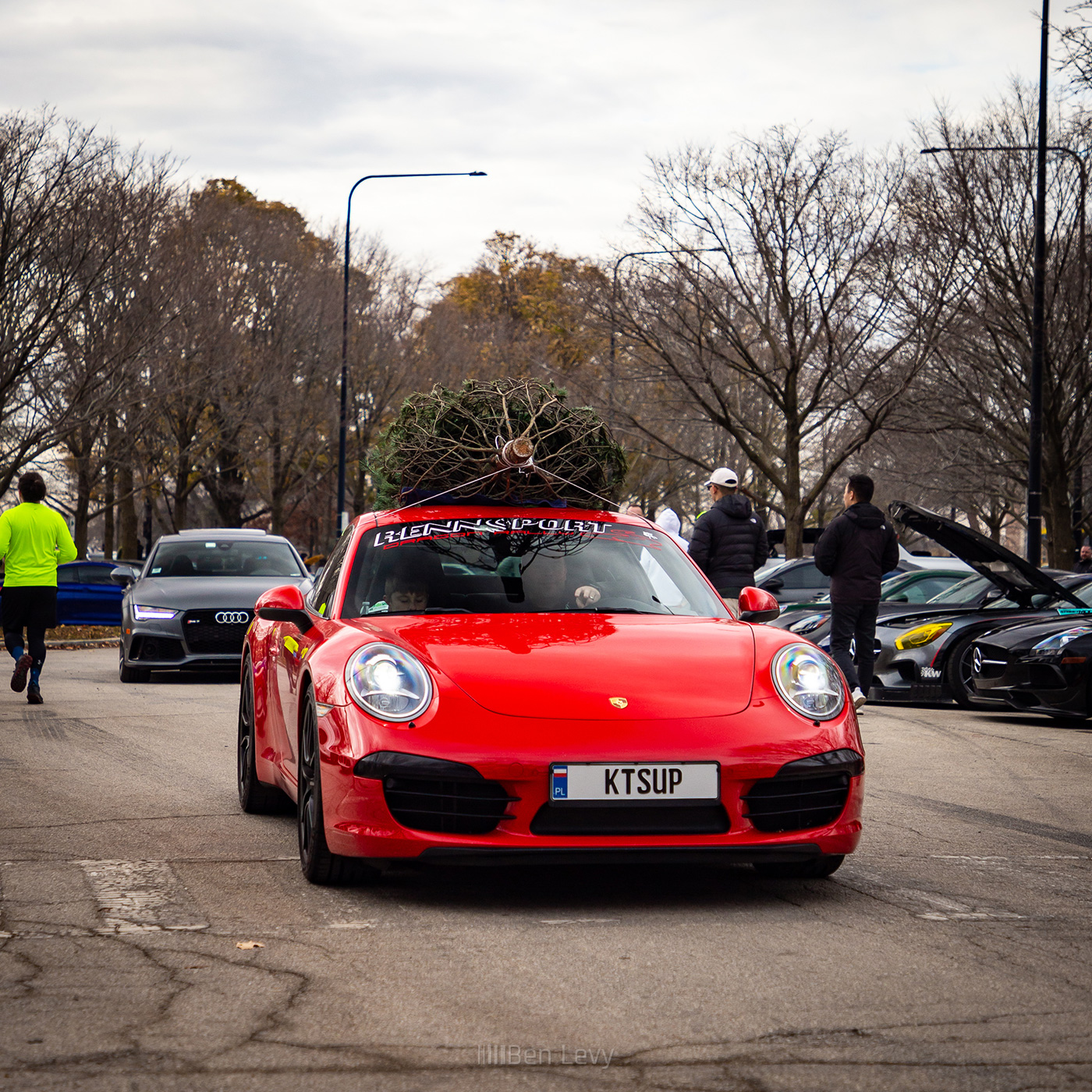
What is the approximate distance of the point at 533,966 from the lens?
4242mm

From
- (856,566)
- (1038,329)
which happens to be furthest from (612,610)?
(1038,329)

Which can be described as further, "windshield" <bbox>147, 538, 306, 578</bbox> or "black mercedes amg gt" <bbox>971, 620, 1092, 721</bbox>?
"windshield" <bbox>147, 538, 306, 578</bbox>

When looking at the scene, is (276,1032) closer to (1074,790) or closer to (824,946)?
(824,946)

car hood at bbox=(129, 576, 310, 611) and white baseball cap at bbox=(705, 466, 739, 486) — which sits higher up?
white baseball cap at bbox=(705, 466, 739, 486)

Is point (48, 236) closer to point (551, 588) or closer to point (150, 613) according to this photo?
point (150, 613)

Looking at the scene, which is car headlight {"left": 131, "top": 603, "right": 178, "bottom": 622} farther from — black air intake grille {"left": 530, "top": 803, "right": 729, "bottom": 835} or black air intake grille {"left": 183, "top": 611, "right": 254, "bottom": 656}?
black air intake grille {"left": 530, "top": 803, "right": 729, "bottom": 835}

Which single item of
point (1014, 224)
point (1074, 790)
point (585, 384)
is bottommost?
point (1074, 790)

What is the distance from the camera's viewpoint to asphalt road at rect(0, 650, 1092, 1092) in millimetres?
3379

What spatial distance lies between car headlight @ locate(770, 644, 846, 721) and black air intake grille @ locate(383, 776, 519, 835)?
3.46 ft

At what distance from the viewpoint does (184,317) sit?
106 ft

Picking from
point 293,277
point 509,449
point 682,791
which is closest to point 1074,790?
point 509,449

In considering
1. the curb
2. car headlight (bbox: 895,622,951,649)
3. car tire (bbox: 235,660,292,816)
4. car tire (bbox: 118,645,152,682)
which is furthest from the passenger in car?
the curb

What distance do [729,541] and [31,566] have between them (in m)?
5.51

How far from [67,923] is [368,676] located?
3.91 feet
